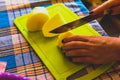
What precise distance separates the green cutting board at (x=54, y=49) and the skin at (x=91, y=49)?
0.02 meters

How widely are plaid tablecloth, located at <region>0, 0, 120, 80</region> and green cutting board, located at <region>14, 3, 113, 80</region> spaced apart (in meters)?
0.01

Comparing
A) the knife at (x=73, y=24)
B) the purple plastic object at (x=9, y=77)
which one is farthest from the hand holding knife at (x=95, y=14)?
the purple plastic object at (x=9, y=77)

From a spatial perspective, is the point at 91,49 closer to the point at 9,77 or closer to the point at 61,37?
the point at 61,37

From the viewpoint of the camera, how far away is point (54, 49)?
0.64 meters

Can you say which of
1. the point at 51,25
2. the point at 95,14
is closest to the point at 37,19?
the point at 51,25

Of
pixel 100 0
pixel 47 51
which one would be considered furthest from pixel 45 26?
pixel 100 0

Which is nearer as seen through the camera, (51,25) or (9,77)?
(9,77)

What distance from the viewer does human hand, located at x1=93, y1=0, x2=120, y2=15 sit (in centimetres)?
68

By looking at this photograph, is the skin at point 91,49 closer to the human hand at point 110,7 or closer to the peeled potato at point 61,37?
the peeled potato at point 61,37

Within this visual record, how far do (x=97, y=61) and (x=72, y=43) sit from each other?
3.4 inches

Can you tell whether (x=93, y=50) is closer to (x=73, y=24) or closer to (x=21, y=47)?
(x=73, y=24)

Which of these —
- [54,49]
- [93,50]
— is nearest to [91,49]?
[93,50]

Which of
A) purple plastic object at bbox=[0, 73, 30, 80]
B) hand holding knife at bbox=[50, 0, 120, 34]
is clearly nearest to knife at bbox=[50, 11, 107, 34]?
hand holding knife at bbox=[50, 0, 120, 34]

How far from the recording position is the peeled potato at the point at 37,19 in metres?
0.66
